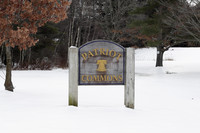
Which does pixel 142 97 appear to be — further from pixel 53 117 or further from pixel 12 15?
pixel 12 15

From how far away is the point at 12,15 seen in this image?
28.2ft

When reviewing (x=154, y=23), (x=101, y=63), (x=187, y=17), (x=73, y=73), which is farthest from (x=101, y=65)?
(x=154, y=23)

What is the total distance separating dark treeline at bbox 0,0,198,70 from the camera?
18812 mm

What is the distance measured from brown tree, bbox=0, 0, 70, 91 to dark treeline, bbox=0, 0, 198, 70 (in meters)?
9.48

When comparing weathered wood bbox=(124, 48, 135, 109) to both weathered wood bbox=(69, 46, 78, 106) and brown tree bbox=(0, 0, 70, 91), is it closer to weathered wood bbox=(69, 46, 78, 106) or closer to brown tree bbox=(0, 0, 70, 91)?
weathered wood bbox=(69, 46, 78, 106)

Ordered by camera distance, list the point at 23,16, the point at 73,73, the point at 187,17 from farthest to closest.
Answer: the point at 187,17 → the point at 23,16 → the point at 73,73

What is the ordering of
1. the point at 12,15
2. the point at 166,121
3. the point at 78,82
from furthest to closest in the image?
the point at 12,15 → the point at 78,82 → the point at 166,121

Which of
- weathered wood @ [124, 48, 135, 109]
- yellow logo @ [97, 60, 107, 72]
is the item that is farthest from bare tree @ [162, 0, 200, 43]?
yellow logo @ [97, 60, 107, 72]

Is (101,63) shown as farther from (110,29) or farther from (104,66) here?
(110,29)

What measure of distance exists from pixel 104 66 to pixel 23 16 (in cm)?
377

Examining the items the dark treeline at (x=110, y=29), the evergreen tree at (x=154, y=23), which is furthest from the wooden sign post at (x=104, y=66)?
the evergreen tree at (x=154, y=23)

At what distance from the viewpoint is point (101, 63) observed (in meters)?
6.71

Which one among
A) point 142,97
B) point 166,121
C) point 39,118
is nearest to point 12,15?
point 39,118

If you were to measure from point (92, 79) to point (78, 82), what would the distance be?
0.36 m
